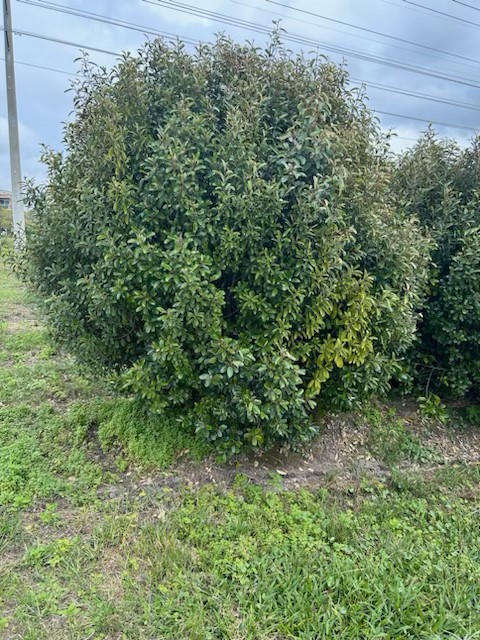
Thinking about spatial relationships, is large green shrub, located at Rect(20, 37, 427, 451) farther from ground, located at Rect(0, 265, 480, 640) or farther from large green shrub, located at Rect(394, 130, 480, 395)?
large green shrub, located at Rect(394, 130, 480, 395)

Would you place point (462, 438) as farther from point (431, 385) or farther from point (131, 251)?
point (131, 251)

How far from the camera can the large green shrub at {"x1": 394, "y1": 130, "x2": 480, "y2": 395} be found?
2.91 meters

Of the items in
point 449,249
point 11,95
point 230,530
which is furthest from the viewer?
point 11,95

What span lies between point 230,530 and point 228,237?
1.42 metres

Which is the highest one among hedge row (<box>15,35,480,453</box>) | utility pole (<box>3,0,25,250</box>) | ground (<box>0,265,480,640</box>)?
utility pole (<box>3,0,25,250</box>)

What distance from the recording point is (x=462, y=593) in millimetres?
1781

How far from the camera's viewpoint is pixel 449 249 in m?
3.05

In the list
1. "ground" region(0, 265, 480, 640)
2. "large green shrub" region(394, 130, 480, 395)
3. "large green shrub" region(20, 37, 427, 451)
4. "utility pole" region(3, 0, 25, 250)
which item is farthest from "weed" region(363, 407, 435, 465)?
"utility pole" region(3, 0, 25, 250)

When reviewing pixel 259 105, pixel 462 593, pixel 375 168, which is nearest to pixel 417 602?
pixel 462 593

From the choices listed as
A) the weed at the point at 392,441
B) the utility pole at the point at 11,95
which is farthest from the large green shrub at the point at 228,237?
the utility pole at the point at 11,95

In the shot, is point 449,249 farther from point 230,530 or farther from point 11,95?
point 11,95

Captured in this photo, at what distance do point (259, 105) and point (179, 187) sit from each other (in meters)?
0.66

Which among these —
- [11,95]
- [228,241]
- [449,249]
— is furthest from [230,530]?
[11,95]

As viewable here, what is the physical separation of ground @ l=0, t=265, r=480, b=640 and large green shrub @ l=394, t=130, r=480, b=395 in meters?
0.53
